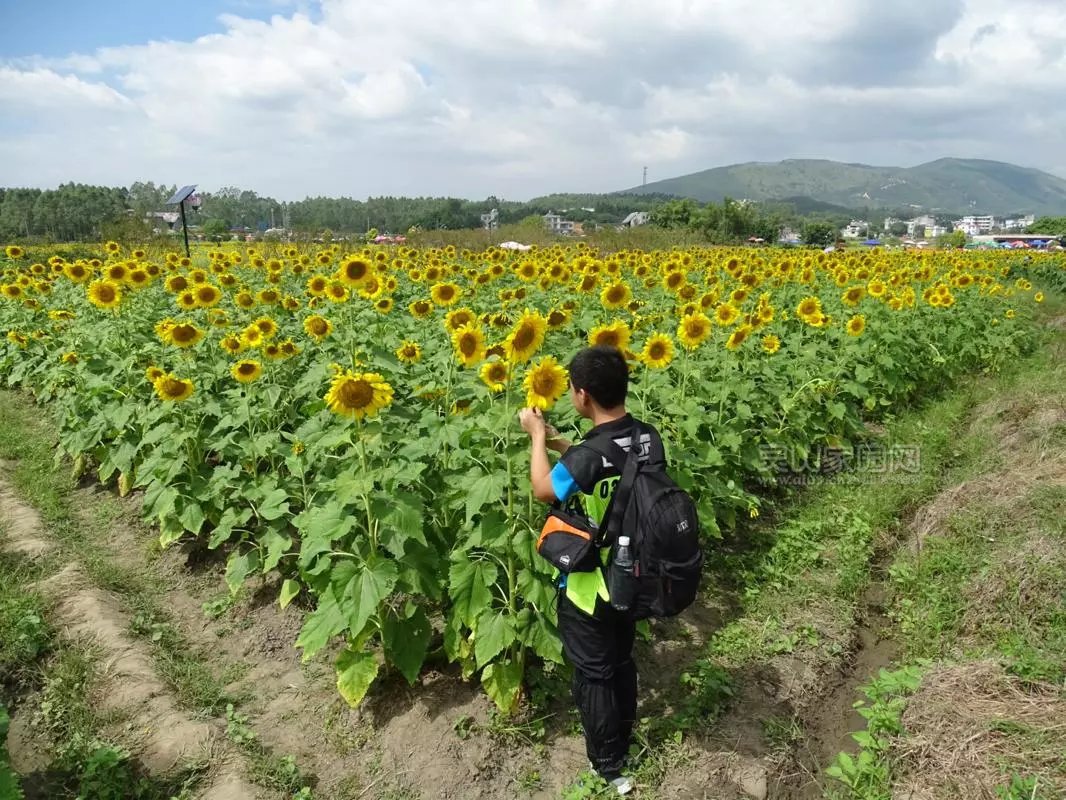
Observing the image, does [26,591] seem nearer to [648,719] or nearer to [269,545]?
[269,545]

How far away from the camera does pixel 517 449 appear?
3.07m

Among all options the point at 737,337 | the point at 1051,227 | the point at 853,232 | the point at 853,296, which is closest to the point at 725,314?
the point at 737,337

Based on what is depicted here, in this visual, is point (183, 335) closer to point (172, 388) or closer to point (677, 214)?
point (172, 388)

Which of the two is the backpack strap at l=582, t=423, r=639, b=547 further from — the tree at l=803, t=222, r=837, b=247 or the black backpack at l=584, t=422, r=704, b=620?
the tree at l=803, t=222, r=837, b=247

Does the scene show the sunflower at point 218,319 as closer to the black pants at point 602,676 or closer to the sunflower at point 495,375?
the sunflower at point 495,375

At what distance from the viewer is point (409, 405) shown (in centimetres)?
450

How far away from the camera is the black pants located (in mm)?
2809

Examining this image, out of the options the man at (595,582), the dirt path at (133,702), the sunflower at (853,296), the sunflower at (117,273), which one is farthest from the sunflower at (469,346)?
the sunflower at (853,296)

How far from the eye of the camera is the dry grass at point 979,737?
111 inches

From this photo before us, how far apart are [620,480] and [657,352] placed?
1748mm

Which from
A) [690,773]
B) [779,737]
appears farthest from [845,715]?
[690,773]

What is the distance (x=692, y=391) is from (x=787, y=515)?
1.31 meters

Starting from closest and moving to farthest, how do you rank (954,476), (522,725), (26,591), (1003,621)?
(522,725)
(1003,621)
(26,591)
(954,476)

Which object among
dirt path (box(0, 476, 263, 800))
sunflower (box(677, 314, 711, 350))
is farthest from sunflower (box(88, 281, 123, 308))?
sunflower (box(677, 314, 711, 350))
